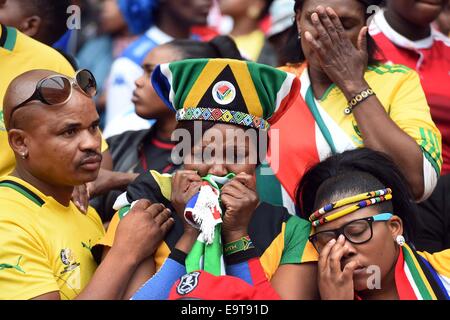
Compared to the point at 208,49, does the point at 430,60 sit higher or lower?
lower

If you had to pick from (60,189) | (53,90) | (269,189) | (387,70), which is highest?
(53,90)

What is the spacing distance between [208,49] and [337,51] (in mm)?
1300

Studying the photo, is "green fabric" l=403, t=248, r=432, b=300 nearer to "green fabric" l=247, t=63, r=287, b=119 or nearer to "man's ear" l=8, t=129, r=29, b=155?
"green fabric" l=247, t=63, r=287, b=119

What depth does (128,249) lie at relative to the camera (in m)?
3.79

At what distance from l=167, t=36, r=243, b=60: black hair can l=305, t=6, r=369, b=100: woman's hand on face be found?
109cm

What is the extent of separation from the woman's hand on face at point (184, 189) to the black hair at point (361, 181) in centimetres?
56

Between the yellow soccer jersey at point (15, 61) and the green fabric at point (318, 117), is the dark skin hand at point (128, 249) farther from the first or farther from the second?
the green fabric at point (318, 117)

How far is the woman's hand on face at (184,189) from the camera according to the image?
3.81m

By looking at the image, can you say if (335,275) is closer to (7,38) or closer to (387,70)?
(387,70)

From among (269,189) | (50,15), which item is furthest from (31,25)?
(269,189)

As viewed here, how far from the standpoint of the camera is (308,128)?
4.51 m

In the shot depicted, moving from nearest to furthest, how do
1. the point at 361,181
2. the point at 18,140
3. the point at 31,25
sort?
the point at 18,140
the point at 361,181
the point at 31,25
